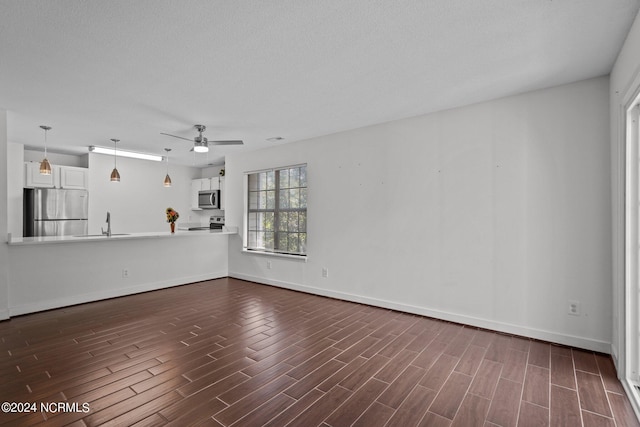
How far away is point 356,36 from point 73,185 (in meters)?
6.20

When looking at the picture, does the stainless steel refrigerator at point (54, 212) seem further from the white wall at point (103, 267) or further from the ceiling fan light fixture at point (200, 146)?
the ceiling fan light fixture at point (200, 146)

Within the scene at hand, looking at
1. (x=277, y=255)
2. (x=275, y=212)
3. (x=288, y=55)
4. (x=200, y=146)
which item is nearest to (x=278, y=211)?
(x=275, y=212)

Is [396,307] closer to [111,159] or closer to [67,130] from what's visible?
[67,130]

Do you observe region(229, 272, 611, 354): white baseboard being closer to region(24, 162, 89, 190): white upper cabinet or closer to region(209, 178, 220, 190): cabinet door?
region(209, 178, 220, 190): cabinet door

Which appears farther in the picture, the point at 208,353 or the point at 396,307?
the point at 396,307

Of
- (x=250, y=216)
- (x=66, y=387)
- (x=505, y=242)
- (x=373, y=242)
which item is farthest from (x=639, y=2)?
(x=250, y=216)

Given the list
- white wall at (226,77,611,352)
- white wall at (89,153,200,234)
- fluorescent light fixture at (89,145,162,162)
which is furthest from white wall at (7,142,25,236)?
white wall at (226,77,611,352)

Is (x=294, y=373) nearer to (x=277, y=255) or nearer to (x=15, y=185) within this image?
(x=277, y=255)

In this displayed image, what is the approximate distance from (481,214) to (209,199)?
5933 millimetres

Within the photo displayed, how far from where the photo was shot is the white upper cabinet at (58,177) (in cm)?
551

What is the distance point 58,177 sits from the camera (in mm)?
5762

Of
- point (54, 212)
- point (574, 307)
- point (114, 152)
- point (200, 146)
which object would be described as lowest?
point (574, 307)

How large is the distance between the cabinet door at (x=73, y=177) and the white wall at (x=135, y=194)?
0.13 meters

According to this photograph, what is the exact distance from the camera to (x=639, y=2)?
1885 millimetres
